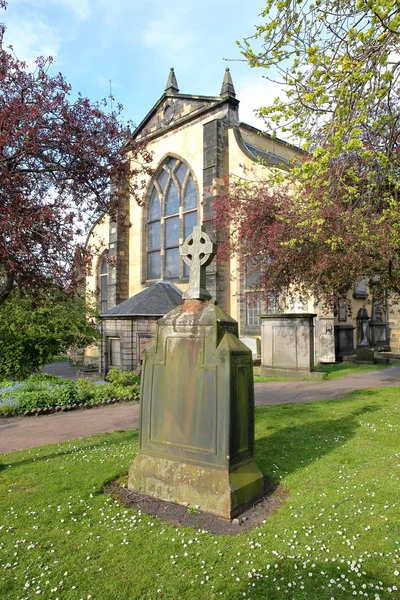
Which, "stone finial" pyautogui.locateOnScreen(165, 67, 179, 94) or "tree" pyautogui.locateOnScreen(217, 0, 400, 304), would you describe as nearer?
"tree" pyautogui.locateOnScreen(217, 0, 400, 304)

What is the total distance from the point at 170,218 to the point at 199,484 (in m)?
20.3

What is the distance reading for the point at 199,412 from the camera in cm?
425

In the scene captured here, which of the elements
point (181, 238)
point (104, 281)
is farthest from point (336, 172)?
point (104, 281)

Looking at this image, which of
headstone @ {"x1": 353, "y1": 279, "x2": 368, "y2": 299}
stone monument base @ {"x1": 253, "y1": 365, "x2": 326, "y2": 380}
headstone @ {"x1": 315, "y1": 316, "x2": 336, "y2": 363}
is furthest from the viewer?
headstone @ {"x1": 353, "y1": 279, "x2": 368, "y2": 299}

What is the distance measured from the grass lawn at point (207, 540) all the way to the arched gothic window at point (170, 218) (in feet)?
56.4

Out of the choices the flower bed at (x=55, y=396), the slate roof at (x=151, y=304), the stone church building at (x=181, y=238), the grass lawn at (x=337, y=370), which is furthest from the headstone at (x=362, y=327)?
the flower bed at (x=55, y=396)

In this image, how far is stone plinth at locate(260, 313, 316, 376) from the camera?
14.2 meters

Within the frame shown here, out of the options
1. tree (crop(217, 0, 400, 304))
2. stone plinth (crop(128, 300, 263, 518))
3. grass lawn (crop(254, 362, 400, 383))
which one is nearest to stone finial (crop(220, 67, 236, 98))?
tree (crop(217, 0, 400, 304))

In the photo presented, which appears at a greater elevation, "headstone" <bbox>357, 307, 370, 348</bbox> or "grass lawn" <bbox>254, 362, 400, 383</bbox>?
"headstone" <bbox>357, 307, 370, 348</bbox>

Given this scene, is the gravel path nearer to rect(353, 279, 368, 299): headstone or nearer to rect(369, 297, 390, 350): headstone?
rect(353, 279, 368, 299): headstone

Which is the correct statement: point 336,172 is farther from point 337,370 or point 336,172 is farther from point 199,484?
point 337,370

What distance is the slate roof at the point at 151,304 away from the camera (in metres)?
18.1

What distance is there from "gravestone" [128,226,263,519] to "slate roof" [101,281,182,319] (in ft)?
42.8

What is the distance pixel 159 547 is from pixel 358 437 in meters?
3.81
